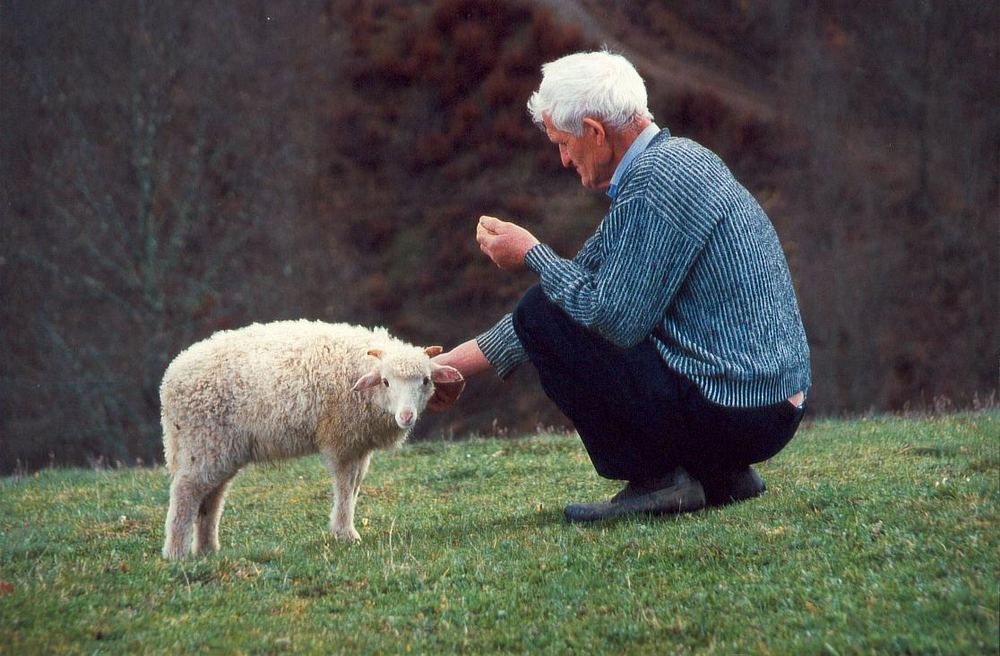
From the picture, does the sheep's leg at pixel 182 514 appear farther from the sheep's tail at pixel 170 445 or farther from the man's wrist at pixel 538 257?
the man's wrist at pixel 538 257

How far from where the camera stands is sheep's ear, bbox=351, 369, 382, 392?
5.36 meters

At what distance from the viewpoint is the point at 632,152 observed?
15.6 ft

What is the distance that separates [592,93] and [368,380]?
5.84 ft

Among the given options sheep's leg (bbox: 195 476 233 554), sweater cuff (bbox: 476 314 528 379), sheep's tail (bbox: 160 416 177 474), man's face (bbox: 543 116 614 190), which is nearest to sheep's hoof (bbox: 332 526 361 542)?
sheep's leg (bbox: 195 476 233 554)

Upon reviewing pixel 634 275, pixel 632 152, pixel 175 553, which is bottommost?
pixel 175 553

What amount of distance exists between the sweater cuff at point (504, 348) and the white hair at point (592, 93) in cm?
95

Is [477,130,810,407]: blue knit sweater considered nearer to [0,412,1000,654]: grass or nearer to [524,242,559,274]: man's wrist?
[524,242,559,274]: man's wrist

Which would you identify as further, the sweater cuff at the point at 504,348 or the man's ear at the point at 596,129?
the sweater cuff at the point at 504,348

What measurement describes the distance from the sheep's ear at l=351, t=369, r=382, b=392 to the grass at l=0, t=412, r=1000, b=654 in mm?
729

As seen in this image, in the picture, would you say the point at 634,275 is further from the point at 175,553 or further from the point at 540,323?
the point at 175,553

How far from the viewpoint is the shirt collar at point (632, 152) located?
4754mm

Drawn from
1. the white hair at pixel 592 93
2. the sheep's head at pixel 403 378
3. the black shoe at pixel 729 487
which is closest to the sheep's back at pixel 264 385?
the sheep's head at pixel 403 378

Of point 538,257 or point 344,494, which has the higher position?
point 538,257

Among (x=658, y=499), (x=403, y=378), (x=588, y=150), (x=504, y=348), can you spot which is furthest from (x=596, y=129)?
(x=658, y=499)
